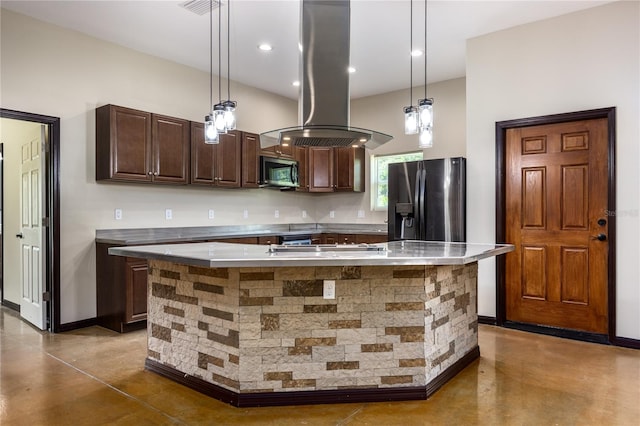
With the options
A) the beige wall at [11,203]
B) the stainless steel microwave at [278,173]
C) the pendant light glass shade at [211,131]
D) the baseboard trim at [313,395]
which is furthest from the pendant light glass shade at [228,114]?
the beige wall at [11,203]

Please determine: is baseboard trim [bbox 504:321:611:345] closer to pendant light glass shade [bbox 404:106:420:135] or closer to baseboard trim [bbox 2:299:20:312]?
pendant light glass shade [bbox 404:106:420:135]

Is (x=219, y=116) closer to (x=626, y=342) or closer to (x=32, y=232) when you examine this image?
(x=32, y=232)

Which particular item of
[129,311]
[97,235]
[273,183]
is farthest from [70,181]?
[273,183]

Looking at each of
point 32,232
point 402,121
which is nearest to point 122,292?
point 32,232

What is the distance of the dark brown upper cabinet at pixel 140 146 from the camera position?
13.4 ft

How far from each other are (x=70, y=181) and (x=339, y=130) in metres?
2.84

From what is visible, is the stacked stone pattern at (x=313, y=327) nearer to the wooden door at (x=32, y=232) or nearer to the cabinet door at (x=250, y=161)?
the wooden door at (x=32, y=232)

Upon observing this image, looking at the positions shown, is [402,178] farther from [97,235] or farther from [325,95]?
[97,235]

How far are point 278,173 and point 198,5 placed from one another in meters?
2.55

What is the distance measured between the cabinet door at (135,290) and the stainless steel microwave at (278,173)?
81.7 inches

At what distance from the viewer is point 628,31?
3.54 meters

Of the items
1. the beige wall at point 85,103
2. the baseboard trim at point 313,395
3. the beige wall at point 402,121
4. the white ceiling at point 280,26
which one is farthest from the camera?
the beige wall at point 402,121

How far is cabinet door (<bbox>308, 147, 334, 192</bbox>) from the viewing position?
6270mm

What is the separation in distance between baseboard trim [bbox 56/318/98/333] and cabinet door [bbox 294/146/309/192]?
3.08 meters
